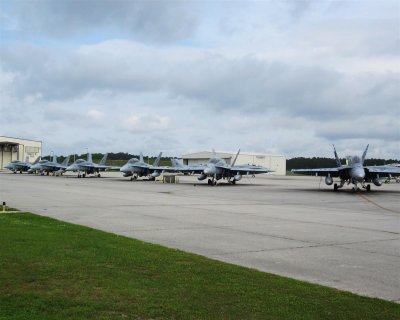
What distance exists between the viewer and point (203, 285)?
644 centimetres

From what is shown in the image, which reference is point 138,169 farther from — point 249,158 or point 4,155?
point 4,155

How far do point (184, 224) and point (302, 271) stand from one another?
6.85 m

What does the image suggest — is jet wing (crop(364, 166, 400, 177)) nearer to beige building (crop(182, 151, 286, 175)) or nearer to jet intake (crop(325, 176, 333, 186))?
jet intake (crop(325, 176, 333, 186))

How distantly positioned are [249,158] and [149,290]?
331 feet

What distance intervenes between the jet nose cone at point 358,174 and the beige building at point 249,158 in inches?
2677

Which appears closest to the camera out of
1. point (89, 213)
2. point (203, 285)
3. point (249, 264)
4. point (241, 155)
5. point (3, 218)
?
point (203, 285)

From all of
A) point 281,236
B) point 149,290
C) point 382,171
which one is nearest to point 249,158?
point 382,171

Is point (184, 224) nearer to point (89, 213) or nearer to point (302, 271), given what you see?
point (89, 213)

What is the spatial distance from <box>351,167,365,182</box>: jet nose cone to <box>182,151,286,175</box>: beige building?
68000 mm

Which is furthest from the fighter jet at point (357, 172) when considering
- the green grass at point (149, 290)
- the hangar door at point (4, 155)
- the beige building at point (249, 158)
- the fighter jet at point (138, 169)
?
the hangar door at point (4, 155)

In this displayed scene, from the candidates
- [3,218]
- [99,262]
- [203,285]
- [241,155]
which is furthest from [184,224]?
[241,155]

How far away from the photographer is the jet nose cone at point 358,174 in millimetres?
33250

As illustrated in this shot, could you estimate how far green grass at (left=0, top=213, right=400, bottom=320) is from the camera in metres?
5.25

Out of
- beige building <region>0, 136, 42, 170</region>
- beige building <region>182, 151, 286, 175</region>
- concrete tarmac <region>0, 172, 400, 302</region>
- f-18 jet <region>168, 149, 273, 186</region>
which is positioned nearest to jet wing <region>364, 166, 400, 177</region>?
f-18 jet <region>168, 149, 273, 186</region>
